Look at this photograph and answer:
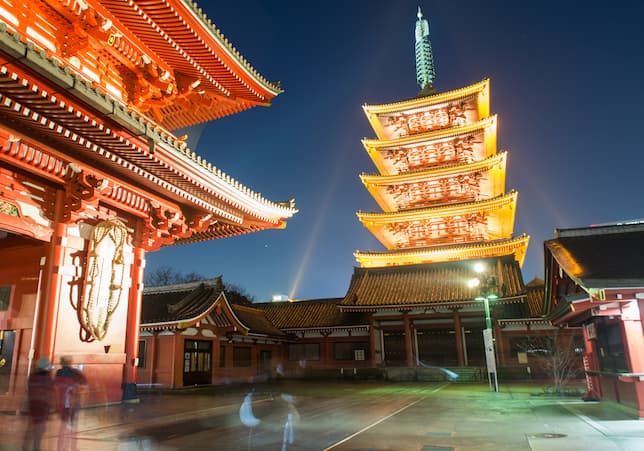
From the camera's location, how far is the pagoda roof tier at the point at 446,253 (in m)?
28.1

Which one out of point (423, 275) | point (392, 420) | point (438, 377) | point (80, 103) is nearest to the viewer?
point (80, 103)

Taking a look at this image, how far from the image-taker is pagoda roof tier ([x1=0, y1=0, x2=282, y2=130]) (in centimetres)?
952

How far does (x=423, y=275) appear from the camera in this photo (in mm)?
28422

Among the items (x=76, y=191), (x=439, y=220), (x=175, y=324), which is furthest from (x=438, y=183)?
(x=76, y=191)

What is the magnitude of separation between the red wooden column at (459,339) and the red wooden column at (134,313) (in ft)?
63.4

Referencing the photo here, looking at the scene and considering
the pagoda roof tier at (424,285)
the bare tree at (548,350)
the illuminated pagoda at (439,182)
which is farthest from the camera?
the illuminated pagoda at (439,182)

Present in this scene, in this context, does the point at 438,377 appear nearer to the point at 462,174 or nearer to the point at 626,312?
the point at 462,174

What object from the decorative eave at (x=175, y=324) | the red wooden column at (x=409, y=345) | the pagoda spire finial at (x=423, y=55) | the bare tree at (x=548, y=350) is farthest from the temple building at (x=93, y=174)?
the pagoda spire finial at (x=423, y=55)

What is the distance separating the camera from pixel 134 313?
1116cm

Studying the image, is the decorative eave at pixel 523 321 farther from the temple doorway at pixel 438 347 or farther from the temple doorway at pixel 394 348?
the temple doorway at pixel 394 348

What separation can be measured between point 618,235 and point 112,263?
13709 millimetres

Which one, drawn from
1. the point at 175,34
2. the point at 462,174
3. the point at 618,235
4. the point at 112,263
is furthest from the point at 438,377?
the point at 175,34

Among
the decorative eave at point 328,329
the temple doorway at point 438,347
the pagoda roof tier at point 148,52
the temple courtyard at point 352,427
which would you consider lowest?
the temple courtyard at point 352,427

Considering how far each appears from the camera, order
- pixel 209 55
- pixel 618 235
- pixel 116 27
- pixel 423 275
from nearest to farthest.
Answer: pixel 116 27 < pixel 209 55 < pixel 618 235 < pixel 423 275
